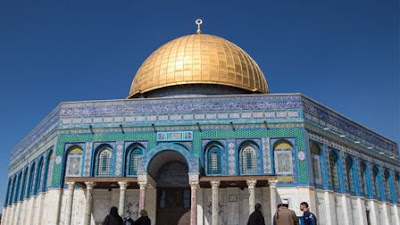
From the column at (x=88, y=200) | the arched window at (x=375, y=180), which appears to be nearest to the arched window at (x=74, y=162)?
the column at (x=88, y=200)

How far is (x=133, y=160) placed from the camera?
17656 millimetres

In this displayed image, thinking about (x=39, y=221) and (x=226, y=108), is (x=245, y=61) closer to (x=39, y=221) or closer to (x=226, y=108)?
(x=226, y=108)

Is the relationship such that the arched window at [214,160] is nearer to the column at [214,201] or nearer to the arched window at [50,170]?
the column at [214,201]

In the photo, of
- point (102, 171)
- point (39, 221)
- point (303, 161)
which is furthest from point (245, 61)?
point (39, 221)

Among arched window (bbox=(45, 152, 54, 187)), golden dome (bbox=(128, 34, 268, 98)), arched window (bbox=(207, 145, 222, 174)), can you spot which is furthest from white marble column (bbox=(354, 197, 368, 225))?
arched window (bbox=(45, 152, 54, 187))

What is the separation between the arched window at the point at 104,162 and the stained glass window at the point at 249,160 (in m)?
5.59

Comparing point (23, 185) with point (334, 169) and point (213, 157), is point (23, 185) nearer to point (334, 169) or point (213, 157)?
point (213, 157)

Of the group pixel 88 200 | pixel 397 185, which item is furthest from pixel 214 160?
pixel 397 185

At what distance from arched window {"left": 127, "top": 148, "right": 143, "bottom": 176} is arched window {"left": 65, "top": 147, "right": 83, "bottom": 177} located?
2.10 meters

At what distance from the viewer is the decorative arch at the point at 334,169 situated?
18.3 metres

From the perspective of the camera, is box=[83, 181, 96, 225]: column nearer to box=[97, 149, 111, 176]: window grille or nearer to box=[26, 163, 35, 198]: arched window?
box=[97, 149, 111, 176]: window grille

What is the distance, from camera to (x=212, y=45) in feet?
74.2

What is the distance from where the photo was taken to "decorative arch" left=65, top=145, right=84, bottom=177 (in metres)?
17.8

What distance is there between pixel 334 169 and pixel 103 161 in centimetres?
1014
